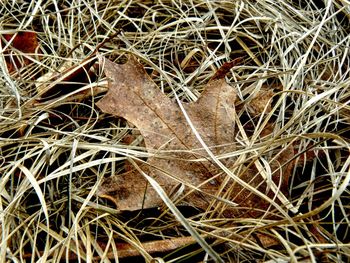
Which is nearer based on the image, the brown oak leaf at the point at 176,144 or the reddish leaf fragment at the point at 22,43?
the brown oak leaf at the point at 176,144

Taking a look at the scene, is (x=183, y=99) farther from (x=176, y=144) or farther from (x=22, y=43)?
(x=22, y=43)

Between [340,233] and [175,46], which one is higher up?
[175,46]

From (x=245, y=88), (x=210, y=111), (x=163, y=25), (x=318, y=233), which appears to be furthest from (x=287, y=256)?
(x=163, y=25)

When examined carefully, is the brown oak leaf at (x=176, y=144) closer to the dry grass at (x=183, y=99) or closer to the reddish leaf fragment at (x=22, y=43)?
the dry grass at (x=183, y=99)

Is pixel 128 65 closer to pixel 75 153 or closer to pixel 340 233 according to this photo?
pixel 75 153

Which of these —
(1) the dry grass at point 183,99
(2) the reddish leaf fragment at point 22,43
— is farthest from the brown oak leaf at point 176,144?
(2) the reddish leaf fragment at point 22,43

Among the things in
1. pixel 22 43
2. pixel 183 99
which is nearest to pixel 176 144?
pixel 183 99

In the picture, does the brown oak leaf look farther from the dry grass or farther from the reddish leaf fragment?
the reddish leaf fragment
